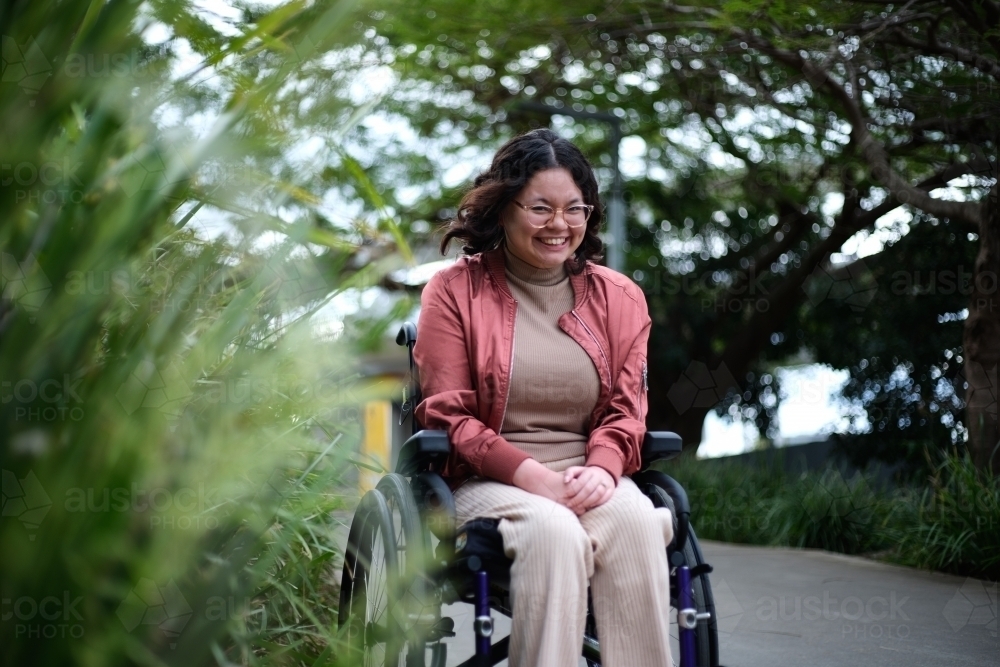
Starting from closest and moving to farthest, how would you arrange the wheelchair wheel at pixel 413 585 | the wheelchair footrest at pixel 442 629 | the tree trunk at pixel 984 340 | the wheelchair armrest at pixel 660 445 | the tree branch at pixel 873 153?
the wheelchair wheel at pixel 413 585, the wheelchair footrest at pixel 442 629, the wheelchair armrest at pixel 660 445, the tree trunk at pixel 984 340, the tree branch at pixel 873 153

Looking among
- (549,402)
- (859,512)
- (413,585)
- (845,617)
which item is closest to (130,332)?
(413,585)

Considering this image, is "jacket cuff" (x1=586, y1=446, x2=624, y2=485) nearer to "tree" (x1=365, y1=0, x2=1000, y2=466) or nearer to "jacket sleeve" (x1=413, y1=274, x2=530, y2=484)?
"jacket sleeve" (x1=413, y1=274, x2=530, y2=484)

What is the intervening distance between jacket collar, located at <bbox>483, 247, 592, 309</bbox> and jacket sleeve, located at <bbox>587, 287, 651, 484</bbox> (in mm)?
129

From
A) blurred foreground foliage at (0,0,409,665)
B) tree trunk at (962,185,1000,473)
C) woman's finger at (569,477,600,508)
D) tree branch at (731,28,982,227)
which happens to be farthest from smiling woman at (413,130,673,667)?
tree branch at (731,28,982,227)

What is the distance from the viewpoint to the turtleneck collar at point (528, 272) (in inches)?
117

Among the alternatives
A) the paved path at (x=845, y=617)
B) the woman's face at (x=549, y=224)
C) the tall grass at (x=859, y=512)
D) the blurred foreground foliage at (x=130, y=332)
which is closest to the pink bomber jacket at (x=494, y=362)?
the woman's face at (x=549, y=224)

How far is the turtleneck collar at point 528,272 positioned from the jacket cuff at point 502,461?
1.75ft

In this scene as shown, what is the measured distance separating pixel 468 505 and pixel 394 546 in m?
0.31

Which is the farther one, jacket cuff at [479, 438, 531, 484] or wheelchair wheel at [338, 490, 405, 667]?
jacket cuff at [479, 438, 531, 484]

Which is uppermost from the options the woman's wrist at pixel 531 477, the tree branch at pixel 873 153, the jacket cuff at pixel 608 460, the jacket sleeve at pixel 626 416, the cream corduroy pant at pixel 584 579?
the tree branch at pixel 873 153

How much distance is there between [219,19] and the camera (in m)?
1.54

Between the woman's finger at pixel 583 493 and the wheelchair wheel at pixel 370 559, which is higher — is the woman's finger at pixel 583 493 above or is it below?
above

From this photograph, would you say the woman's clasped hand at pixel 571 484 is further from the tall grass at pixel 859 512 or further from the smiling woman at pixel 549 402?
the tall grass at pixel 859 512

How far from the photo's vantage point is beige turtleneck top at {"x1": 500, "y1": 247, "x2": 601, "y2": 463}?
2779 millimetres
